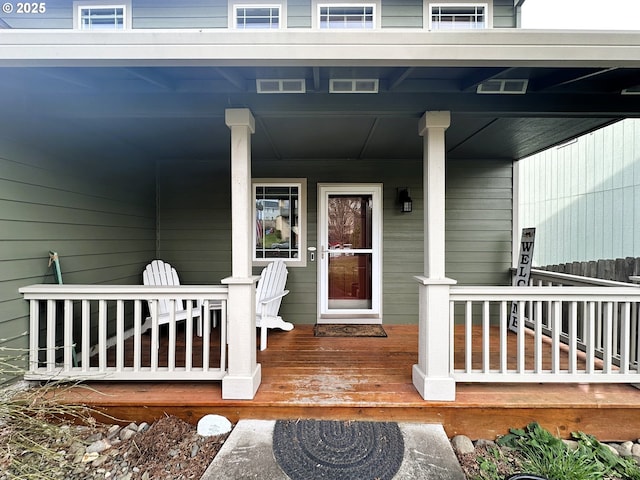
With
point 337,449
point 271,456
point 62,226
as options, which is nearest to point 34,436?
point 271,456

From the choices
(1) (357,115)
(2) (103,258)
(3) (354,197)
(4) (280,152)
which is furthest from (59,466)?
(3) (354,197)

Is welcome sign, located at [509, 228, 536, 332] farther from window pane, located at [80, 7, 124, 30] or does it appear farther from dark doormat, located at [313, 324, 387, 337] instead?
window pane, located at [80, 7, 124, 30]

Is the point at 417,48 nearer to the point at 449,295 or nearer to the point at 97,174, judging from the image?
the point at 449,295

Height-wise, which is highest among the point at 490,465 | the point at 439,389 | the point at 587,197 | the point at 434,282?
the point at 587,197

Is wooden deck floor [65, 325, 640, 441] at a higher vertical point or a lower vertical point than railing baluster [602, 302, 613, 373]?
lower

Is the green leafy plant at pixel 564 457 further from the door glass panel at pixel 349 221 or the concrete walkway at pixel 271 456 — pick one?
the door glass panel at pixel 349 221

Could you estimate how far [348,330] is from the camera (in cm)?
392

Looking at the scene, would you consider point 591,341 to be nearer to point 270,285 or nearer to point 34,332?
point 270,285

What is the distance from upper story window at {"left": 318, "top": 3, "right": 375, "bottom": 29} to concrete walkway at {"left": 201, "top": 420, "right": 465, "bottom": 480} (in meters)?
4.49

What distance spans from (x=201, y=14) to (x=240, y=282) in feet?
12.2

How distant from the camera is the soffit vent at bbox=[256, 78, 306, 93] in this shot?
2.30 m

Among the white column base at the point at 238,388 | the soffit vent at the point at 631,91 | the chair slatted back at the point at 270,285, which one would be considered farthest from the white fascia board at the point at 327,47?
the chair slatted back at the point at 270,285

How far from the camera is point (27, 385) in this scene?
234cm

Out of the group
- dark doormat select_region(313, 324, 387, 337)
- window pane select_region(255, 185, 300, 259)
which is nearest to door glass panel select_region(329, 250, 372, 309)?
dark doormat select_region(313, 324, 387, 337)
